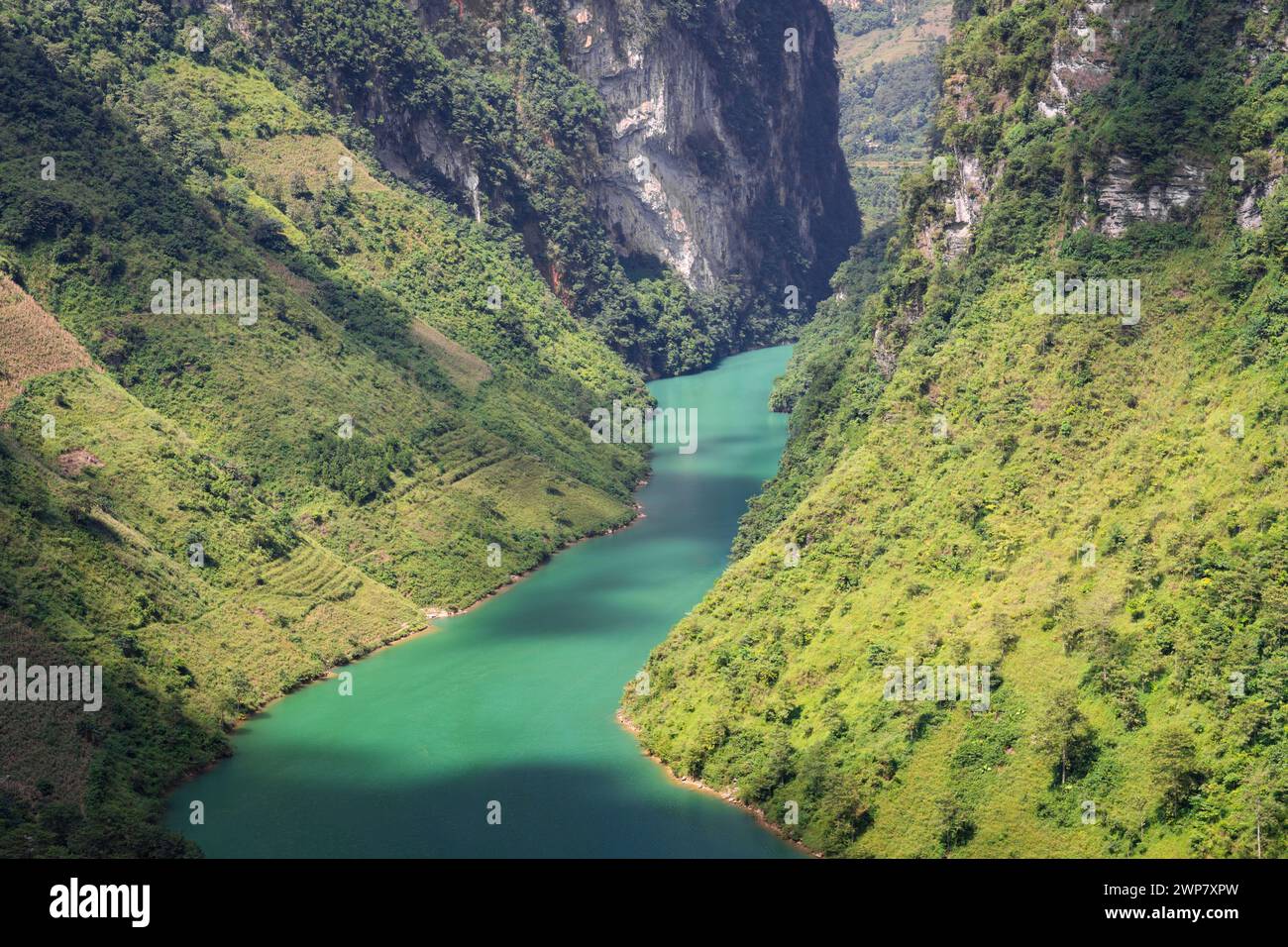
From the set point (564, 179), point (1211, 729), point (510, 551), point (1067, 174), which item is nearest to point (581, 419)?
point (510, 551)

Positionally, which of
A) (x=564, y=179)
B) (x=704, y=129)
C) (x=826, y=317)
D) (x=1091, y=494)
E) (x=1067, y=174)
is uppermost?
(x=704, y=129)

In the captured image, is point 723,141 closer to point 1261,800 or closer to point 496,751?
point 496,751

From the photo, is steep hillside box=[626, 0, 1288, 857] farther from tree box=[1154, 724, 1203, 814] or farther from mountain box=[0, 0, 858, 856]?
mountain box=[0, 0, 858, 856]

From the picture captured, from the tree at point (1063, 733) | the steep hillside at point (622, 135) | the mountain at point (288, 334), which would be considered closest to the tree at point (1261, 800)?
the tree at point (1063, 733)

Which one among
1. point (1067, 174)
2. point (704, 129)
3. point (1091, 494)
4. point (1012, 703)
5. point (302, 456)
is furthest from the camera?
point (704, 129)

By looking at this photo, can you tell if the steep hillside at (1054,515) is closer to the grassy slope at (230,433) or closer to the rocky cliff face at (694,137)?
the grassy slope at (230,433)

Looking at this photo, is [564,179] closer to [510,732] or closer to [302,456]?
[302,456]
